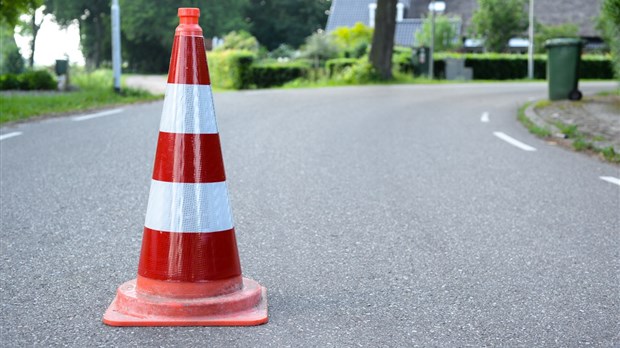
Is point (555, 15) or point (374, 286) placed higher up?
point (555, 15)

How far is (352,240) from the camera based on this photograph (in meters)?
5.26

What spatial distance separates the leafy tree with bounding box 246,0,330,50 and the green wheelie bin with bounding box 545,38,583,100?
A: 208 ft

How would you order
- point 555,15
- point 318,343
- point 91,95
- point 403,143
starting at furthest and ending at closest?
point 555,15
point 91,95
point 403,143
point 318,343

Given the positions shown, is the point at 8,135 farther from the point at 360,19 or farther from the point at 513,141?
the point at 360,19

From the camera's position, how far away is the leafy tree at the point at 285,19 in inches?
3162

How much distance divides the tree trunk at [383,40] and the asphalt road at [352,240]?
2102 centimetres

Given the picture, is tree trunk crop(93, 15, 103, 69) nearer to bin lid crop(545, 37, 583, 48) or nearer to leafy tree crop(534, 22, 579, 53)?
leafy tree crop(534, 22, 579, 53)

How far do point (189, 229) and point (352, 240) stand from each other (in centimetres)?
173

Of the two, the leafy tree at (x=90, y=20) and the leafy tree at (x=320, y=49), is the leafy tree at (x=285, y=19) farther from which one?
the leafy tree at (x=320, y=49)

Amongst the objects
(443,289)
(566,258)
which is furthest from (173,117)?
(566,258)

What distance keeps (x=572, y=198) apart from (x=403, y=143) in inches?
154

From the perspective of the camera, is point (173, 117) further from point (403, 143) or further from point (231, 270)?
point (403, 143)

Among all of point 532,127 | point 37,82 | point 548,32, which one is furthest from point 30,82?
point 548,32

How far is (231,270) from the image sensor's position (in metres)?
3.79
